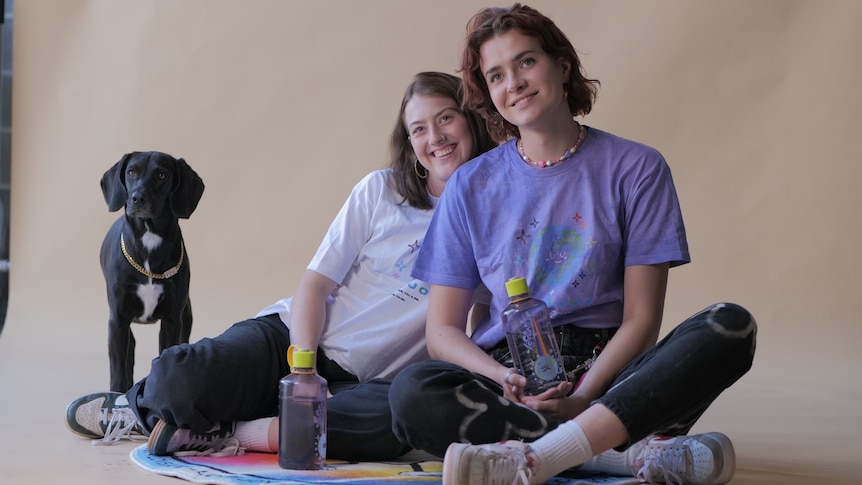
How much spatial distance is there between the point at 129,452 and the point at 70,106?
306 cm

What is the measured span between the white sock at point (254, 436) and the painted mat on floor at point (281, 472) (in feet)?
0.06

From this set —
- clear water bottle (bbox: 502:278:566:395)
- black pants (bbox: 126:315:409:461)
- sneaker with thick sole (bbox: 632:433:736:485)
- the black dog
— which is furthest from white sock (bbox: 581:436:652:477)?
the black dog

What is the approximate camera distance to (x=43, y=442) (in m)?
2.49

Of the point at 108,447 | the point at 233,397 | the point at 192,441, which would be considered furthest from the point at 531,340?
the point at 108,447

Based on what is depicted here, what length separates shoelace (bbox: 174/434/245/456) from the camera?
2.23 metres

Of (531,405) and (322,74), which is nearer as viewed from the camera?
(531,405)

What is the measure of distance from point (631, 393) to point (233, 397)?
864 millimetres

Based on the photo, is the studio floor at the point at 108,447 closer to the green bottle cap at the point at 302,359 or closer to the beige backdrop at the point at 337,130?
the beige backdrop at the point at 337,130

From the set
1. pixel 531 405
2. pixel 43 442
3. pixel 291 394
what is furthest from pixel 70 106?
pixel 531 405

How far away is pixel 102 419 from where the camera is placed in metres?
2.51

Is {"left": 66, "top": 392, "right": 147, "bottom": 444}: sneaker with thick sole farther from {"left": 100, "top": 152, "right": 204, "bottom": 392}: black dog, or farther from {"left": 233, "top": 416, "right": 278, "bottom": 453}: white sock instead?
{"left": 233, "top": 416, "right": 278, "bottom": 453}: white sock

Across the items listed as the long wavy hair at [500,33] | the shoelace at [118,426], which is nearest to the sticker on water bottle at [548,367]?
the long wavy hair at [500,33]

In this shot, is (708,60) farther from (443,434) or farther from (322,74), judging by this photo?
(443,434)

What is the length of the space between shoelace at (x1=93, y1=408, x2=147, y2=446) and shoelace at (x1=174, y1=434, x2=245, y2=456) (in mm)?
266
